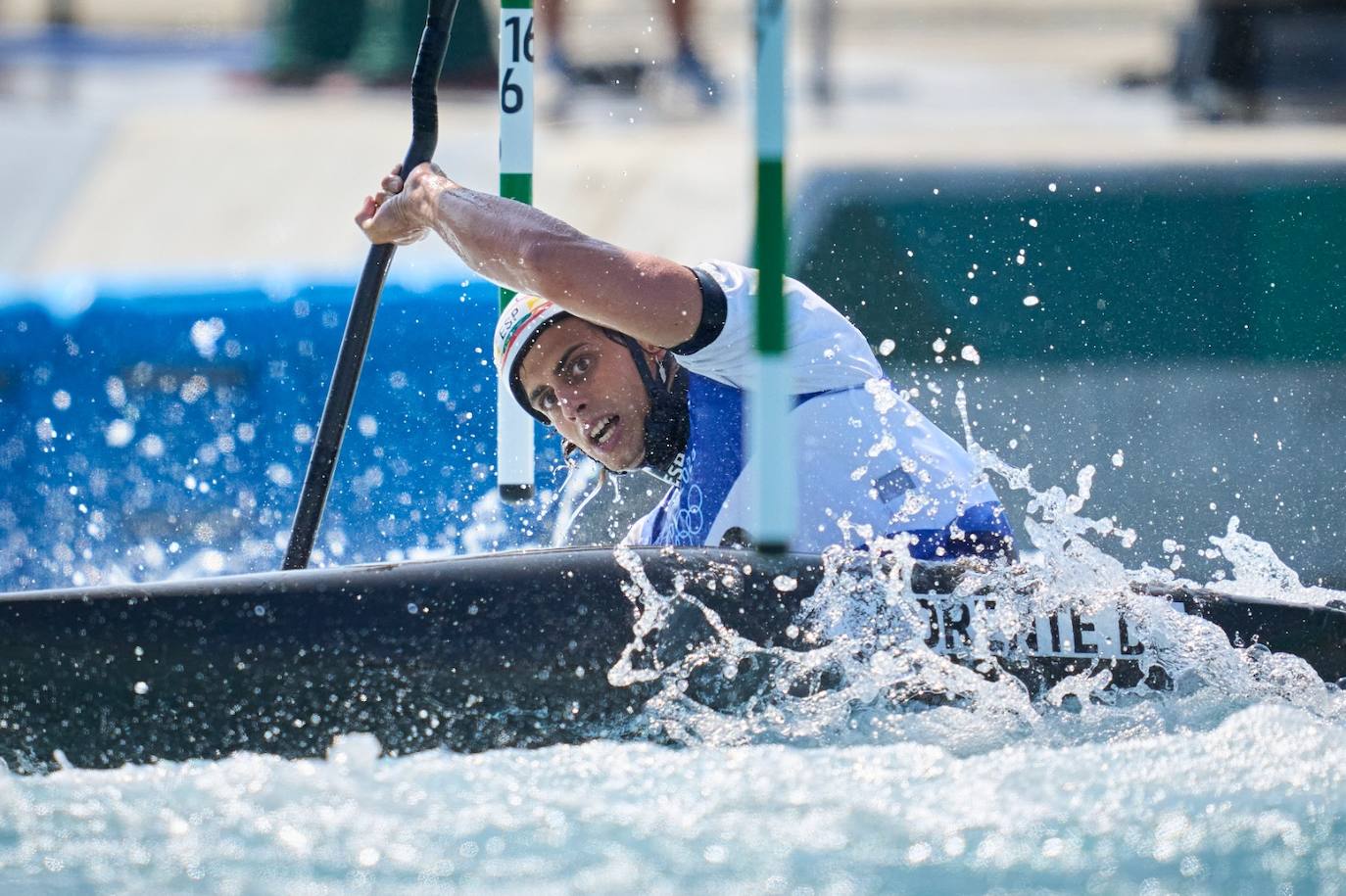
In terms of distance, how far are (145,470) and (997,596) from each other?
3291 mm

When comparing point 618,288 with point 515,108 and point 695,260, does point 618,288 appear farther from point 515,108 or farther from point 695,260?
point 695,260

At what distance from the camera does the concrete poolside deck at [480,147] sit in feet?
22.8

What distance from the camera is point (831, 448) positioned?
11.1 feet

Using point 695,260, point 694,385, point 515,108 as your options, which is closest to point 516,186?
point 515,108

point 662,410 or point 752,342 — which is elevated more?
point 752,342

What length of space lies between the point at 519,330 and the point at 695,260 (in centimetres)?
311

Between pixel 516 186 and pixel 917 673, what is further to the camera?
pixel 516 186

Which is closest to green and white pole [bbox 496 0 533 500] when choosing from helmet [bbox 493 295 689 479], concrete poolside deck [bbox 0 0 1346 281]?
helmet [bbox 493 295 689 479]

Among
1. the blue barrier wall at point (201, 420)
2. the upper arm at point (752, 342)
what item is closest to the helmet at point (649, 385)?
the upper arm at point (752, 342)

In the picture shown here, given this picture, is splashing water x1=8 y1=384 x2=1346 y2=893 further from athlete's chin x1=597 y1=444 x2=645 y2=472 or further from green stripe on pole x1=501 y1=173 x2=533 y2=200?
green stripe on pole x1=501 y1=173 x2=533 y2=200

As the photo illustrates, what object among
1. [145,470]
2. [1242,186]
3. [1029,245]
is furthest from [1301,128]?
[145,470]

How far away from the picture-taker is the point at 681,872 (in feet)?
8.86

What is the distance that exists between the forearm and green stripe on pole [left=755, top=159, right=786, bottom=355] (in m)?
0.78

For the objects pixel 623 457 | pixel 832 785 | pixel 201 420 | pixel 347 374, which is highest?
pixel 347 374
